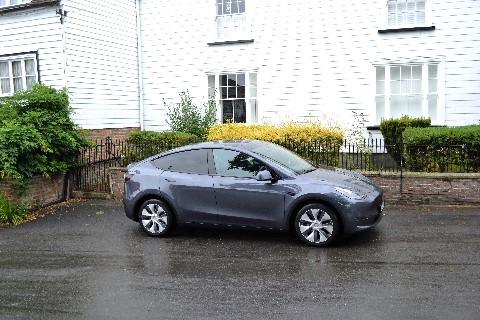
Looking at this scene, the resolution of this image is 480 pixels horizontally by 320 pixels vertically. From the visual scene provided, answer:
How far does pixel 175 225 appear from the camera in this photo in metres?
8.05

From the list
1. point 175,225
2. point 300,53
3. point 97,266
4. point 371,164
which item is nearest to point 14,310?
point 97,266

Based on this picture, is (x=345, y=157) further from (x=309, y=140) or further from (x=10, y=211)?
(x=10, y=211)

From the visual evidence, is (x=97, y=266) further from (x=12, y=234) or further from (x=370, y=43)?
(x=370, y=43)

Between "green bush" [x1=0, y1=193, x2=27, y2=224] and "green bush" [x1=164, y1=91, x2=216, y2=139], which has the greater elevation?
"green bush" [x1=164, y1=91, x2=216, y2=139]

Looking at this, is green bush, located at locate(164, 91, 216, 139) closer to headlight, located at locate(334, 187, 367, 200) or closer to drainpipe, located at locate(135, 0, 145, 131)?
drainpipe, located at locate(135, 0, 145, 131)

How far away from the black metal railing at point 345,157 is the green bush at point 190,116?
3.09 metres

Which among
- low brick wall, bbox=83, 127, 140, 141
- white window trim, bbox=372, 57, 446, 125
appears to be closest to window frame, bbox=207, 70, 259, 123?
low brick wall, bbox=83, 127, 140, 141

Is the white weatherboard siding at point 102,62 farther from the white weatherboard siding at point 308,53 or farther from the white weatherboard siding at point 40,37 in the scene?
the white weatherboard siding at point 308,53

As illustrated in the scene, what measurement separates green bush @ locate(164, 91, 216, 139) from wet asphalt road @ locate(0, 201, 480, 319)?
7084mm

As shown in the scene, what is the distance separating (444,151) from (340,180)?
3.82 m

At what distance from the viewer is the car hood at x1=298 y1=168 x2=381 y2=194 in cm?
709

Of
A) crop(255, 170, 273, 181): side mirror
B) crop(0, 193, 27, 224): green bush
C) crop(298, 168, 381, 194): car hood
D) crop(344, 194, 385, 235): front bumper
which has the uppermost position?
crop(255, 170, 273, 181): side mirror

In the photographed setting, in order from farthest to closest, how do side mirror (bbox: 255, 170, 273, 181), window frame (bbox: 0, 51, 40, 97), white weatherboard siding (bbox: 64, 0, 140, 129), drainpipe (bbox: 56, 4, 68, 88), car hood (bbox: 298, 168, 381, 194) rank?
1. window frame (bbox: 0, 51, 40, 97)
2. white weatherboard siding (bbox: 64, 0, 140, 129)
3. drainpipe (bbox: 56, 4, 68, 88)
4. side mirror (bbox: 255, 170, 273, 181)
5. car hood (bbox: 298, 168, 381, 194)

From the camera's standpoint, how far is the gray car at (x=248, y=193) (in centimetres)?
697
